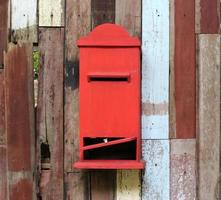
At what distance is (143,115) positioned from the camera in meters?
2.10

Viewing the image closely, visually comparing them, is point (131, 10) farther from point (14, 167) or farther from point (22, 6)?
point (14, 167)

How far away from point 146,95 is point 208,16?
508mm

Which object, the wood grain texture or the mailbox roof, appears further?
the wood grain texture

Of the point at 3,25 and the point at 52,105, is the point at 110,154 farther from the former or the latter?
the point at 3,25

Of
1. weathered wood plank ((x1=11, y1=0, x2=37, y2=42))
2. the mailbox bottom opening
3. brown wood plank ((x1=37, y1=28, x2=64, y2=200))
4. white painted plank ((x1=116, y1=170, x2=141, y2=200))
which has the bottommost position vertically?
white painted plank ((x1=116, y1=170, x2=141, y2=200))

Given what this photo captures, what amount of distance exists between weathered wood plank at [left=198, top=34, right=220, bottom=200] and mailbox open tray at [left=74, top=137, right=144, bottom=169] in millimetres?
370

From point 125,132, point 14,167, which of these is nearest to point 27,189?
point 14,167

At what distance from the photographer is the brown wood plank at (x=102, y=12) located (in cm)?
211

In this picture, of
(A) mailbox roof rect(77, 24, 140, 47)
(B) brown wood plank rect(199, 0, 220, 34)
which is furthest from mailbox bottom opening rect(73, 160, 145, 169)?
(B) brown wood plank rect(199, 0, 220, 34)

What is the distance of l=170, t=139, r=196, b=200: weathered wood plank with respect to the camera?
2.10m

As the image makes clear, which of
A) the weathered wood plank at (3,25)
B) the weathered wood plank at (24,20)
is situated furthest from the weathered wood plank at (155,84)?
the weathered wood plank at (3,25)

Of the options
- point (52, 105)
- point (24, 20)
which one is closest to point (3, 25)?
point (24, 20)

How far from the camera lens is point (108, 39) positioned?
6.16 feet

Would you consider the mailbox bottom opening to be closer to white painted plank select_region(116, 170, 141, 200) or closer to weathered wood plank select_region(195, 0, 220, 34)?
white painted plank select_region(116, 170, 141, 200)
